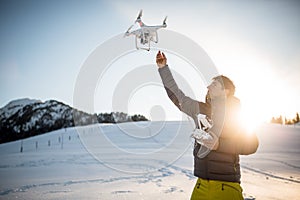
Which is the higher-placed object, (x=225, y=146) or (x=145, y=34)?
(x=145, y=34)

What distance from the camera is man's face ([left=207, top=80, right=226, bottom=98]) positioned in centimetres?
287

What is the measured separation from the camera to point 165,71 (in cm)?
336

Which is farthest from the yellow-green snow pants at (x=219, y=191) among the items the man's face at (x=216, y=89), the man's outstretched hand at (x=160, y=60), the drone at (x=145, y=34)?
the drone at (x=145, y=34)

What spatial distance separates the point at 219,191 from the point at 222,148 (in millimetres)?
488

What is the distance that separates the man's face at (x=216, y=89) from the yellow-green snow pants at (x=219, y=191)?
3.25 ft

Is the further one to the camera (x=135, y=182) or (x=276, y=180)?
(x=276, y=180)

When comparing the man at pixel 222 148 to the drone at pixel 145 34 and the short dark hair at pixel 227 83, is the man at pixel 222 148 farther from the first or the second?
the drone at pixel 145 34

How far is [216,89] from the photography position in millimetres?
2881

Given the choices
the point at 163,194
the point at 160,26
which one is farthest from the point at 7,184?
the point at 160,26

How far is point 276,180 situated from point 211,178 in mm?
7801

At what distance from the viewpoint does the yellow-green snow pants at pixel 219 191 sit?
271 centimetres

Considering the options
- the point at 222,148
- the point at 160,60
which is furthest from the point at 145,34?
the point at 222,148

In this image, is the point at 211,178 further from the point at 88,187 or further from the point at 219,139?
the point at 88,187

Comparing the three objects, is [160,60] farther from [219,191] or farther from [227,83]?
[219,191]
